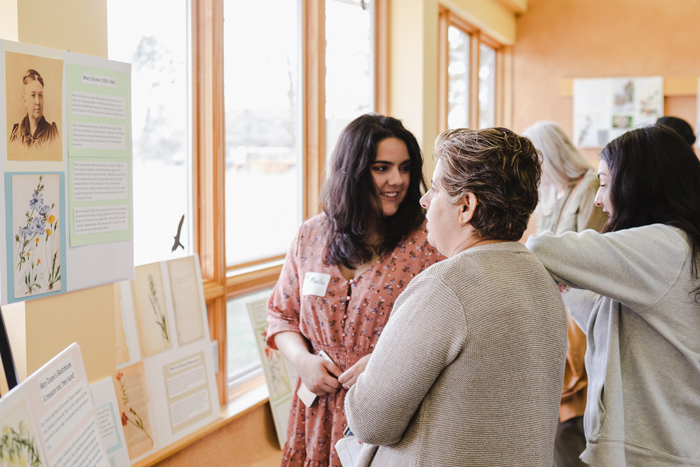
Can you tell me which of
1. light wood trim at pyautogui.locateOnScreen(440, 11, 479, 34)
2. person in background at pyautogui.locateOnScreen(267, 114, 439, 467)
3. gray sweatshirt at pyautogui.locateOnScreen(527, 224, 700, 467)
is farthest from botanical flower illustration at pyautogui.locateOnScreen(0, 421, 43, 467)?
light wood trim at pyautogui.locateOnScreen(440, 11, 479, 34)

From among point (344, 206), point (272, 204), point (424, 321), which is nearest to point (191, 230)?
point (272, 204)

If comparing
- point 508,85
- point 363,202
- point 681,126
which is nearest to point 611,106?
point 508,85

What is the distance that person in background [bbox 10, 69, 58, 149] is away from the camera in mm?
1492

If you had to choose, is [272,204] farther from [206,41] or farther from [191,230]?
[206,41]

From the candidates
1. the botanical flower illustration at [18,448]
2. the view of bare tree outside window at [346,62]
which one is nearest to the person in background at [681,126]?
the view of bare tree outside window at [346,62]

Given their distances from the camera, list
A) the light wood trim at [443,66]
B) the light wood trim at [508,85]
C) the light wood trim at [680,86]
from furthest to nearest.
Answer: the light wood trim at [508,85] → the light wood trim at [680,86] → the light wood trim at [443,66]

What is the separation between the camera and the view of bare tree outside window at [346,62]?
3.62 m

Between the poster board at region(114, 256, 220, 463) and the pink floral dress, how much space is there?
0.56m

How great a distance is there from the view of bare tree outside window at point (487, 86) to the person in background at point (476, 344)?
5204 millimetres

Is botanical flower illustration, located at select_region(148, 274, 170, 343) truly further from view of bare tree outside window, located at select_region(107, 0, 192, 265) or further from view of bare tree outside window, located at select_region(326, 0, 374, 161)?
view of bare tree outside window, located at select_region(326, 0, 374, 161)

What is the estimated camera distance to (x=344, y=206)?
6.02ft

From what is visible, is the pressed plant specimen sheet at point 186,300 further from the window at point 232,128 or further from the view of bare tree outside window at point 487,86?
the view of bare tree outside window at point 487,86

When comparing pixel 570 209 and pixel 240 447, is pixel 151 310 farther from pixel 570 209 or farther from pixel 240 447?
pixel 570 209

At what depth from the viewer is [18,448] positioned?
1.02 m
